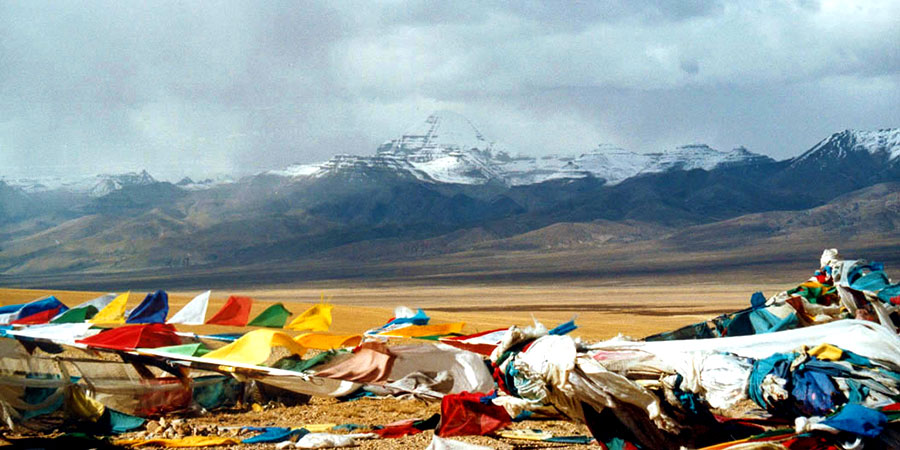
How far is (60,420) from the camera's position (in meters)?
9.45

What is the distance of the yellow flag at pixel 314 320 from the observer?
13.9 meters

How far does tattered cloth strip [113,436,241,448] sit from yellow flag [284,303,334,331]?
5.05 metres

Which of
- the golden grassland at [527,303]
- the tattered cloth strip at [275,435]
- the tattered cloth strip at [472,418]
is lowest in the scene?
the golden grassland at [527,303]

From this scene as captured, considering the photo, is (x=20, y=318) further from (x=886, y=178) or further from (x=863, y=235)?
(x=886, y=178)

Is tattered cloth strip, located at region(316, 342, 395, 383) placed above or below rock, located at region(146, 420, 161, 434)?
above

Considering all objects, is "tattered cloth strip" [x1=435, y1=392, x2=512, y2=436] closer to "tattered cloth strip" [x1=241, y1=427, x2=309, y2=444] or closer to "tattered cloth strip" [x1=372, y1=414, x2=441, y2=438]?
"tattered cloth strip" [x1=372, y1=414, x2=441, y2=438]

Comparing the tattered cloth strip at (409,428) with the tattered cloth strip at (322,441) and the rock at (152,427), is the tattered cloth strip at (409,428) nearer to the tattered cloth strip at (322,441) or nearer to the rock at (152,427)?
the tattered cloth strip at (322,441)

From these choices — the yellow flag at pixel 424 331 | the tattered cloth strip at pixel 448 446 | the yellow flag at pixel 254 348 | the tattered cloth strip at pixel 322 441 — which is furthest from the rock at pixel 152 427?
the yellow flag at pixel 424 331

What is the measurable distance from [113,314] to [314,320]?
2.95 m

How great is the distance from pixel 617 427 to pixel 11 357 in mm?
6173

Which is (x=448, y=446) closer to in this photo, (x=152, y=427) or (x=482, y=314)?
(x=152, y=427)

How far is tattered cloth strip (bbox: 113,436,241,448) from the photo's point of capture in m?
8.45

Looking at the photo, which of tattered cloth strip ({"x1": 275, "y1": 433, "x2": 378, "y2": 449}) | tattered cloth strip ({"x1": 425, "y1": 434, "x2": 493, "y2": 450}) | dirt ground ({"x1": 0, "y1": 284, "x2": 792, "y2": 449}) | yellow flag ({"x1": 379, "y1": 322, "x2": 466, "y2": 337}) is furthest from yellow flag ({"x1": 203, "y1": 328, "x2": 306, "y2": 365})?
yellow flag ({"x1": 379, "y1": 322, "x2": 466, "y2": 337})

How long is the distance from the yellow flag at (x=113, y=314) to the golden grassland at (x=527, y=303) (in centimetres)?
529
